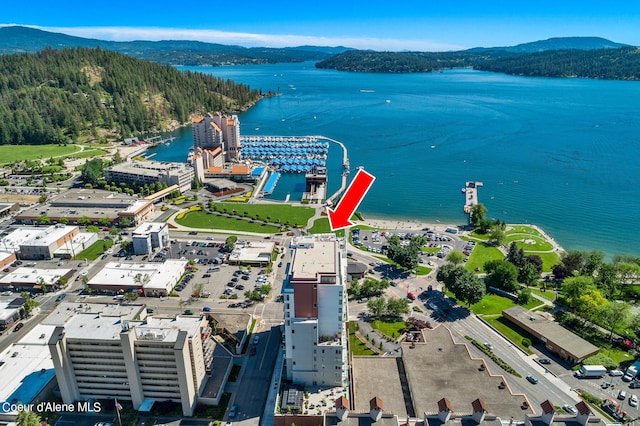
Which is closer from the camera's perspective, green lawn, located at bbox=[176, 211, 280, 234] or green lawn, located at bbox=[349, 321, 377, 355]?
green lawn, located at bbox=[349, 321, 377, 355]

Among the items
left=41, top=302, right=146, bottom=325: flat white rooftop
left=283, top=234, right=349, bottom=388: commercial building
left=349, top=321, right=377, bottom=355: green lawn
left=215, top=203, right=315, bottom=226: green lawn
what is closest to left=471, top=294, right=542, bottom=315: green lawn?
left=349, top=321, right=377, bottom=355: green lawn

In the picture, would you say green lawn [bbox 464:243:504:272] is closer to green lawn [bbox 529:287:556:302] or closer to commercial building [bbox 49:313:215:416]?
green lawn [bbox 529:287:556:302]

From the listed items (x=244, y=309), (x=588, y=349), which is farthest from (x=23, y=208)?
(x=588, y=349)

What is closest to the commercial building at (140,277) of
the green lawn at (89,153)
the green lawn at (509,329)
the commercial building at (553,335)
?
the green lawn at (509,329)

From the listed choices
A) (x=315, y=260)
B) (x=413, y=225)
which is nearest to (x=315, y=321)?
(x=315, y=260)

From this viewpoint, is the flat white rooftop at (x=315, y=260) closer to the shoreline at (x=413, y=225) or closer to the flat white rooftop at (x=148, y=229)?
the flat white rooftop at (x=148, y=229)

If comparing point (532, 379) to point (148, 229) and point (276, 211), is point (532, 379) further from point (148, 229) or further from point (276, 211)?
point (148, 229)
